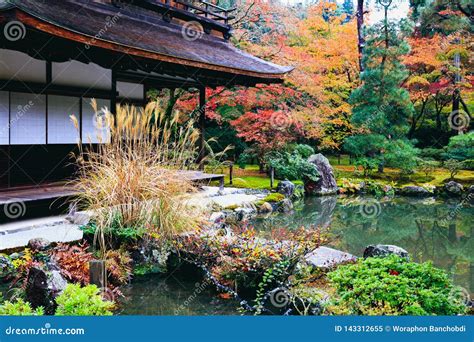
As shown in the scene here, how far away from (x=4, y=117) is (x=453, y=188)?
11.6m

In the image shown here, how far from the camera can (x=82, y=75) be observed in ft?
24.9

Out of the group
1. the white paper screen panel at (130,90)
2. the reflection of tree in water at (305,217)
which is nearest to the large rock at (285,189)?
the reflection of tree in water at (305,217)

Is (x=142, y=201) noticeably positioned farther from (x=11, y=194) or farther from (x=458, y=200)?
(x=458, y=200)

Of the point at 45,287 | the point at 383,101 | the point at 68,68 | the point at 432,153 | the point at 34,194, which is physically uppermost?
the point at 383,101

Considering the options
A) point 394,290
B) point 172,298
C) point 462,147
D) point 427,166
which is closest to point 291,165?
point 427,166

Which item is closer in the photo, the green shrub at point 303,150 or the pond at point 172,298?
the pond at point 172,298

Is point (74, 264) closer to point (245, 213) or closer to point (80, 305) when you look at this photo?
point (80, 305)

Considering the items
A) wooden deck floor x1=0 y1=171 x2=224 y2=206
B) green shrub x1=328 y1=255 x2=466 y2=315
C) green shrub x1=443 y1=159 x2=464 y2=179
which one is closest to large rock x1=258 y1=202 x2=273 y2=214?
wooden deck floor x1=0 y1=171 x2=224 y2=206

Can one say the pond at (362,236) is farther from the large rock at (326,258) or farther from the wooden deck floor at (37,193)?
the wooden deck floor at (37,193)

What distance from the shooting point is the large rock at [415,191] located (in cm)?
1312

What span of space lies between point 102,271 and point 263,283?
1.42 metres

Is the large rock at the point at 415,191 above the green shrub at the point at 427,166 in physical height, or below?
below

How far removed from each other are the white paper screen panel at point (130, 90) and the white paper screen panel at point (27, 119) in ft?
6.53

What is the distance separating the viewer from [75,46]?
20.9ft
